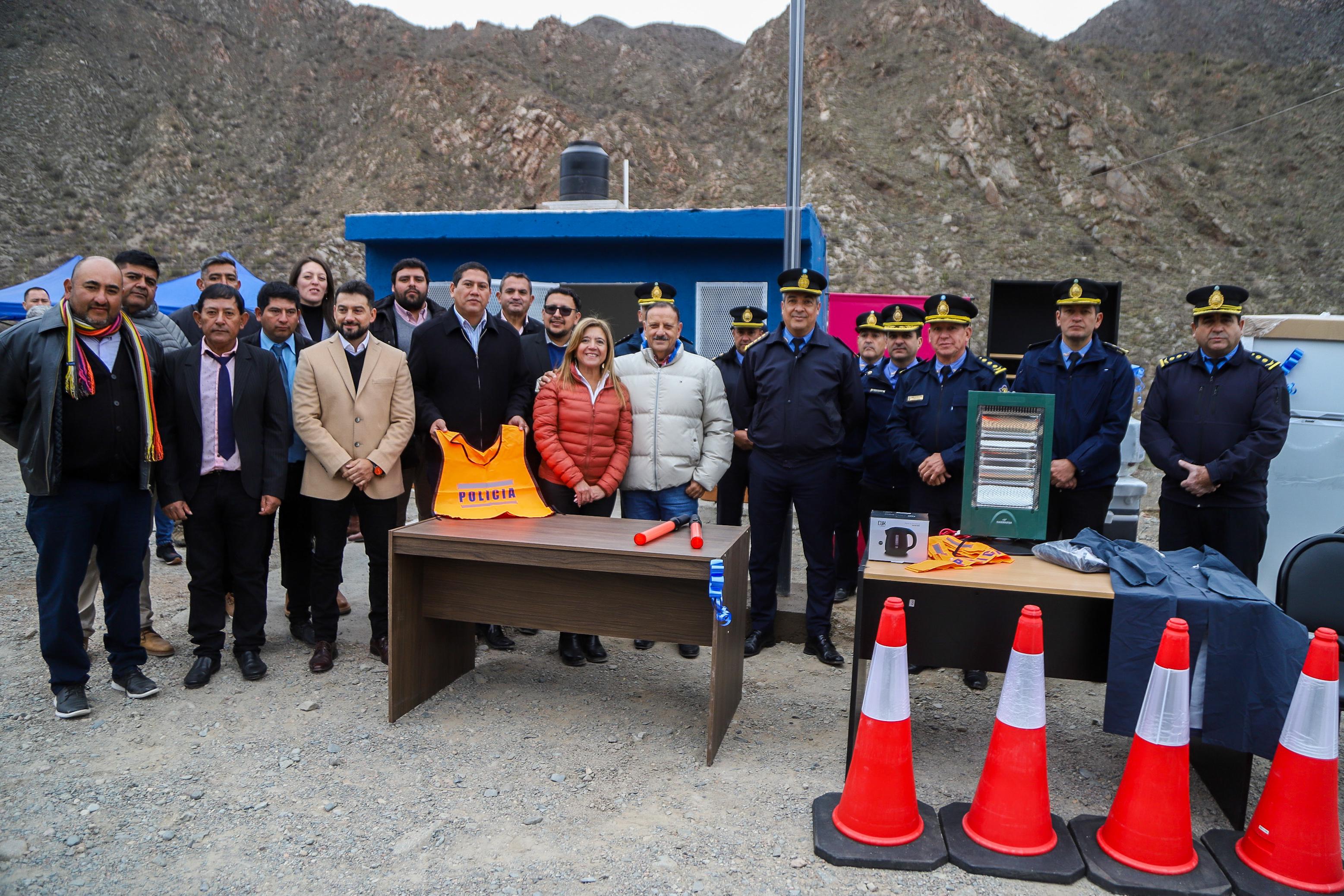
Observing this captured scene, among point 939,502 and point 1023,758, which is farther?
point 939,502

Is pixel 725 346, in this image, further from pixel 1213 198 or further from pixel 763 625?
pixel 1213 198

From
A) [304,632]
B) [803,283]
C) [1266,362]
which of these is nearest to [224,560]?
[304,632]

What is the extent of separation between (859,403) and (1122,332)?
822 inches

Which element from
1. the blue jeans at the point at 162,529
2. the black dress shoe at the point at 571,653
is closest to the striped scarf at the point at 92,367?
the black dress shoe at the point at 571,653

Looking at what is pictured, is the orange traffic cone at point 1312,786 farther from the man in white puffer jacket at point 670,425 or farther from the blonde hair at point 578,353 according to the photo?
the blonde hair at point 578,353

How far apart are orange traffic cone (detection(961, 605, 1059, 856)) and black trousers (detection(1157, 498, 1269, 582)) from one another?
1.92m

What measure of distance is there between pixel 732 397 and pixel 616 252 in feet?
14.9

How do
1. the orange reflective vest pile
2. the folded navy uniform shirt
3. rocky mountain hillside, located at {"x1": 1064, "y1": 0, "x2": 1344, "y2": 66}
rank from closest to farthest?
the folded navy uniform shirt < the orange reflective vest pile < rocky mountain hillside, located at {"x1": 1064, "y1": 0, "x2": 1344, "y2": 66}

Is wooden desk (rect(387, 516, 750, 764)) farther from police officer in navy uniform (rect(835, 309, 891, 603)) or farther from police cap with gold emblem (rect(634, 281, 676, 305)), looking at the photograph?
police officer in navy uniform (rect(835, 309, 891, 603))

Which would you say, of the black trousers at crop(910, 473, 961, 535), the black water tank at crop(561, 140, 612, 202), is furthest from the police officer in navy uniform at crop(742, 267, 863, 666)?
the black water tank at crop(561, 140, 612, 202)

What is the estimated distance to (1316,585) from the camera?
3.42m

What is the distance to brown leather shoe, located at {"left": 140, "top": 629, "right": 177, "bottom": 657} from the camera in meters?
4.54

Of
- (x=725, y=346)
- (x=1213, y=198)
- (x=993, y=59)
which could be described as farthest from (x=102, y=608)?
(x=993, y=59)

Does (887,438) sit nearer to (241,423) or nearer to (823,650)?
(823,650)
